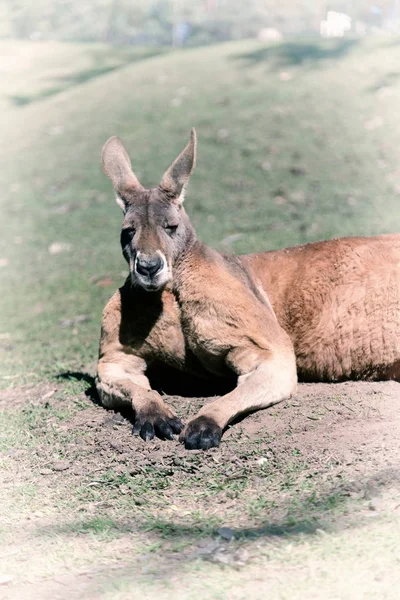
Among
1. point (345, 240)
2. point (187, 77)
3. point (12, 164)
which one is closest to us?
point (345, 240)

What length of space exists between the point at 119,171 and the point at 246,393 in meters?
1.49

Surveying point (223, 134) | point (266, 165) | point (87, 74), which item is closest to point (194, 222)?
point (266, 165)

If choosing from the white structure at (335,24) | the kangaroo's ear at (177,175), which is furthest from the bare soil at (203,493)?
the white structure at (335,24)

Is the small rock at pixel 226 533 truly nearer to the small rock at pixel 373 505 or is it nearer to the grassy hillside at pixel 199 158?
the small rock at pixel 373 505

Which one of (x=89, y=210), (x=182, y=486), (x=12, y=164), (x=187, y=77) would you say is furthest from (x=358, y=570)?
(x=187, y=77)

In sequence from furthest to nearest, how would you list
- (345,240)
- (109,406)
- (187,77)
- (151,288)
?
(187,77)
(345,240)
(109,406)
(151,288)

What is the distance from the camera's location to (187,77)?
46.8 feet

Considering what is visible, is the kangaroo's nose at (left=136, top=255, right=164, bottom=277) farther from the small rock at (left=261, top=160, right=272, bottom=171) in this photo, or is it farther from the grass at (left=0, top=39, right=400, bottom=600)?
the small rock at (left=261, top=160, right=272, bottom=171)

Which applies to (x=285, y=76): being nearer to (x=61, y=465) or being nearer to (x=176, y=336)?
(x=176, y=336)

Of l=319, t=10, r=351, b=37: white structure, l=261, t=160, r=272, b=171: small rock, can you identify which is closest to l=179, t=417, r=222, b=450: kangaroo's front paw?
l=261, t=160, r=272, b=171: small rock

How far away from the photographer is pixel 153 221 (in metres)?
4.18

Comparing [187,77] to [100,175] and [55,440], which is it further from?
[55,440]

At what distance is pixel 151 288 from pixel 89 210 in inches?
270

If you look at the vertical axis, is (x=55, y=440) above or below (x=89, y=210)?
above
